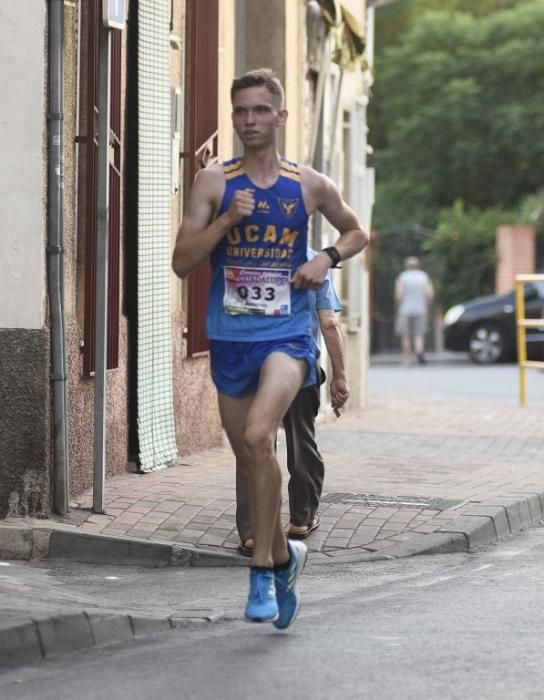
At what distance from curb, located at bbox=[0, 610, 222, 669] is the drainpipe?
7.71ft

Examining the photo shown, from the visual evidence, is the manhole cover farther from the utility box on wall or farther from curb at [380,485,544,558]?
the utility box on wall

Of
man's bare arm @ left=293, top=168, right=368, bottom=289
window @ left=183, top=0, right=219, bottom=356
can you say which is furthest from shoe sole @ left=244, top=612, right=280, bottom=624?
window @ left=183, top=0, right=219, bottom=356

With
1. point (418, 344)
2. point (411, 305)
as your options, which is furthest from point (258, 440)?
point (418, 344)

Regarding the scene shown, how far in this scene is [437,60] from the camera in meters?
52.7

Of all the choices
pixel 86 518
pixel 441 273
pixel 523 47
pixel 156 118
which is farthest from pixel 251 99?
pixel 523 47

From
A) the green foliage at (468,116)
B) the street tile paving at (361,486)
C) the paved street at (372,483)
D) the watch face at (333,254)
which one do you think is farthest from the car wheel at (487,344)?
the watch face at (333,254)

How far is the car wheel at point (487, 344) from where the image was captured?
1318 inches

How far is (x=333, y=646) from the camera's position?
21.4ft

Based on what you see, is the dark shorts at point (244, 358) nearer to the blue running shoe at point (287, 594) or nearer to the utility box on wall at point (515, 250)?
the blue running shoe at point (287, 594)

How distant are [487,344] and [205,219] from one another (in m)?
27.0

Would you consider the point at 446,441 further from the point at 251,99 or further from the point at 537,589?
the point at 251,99

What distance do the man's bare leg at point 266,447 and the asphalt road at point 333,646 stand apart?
1.21 feet

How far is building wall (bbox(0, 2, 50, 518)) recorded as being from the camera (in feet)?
30.0

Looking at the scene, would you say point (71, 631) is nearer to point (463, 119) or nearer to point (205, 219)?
point (205, 219)
